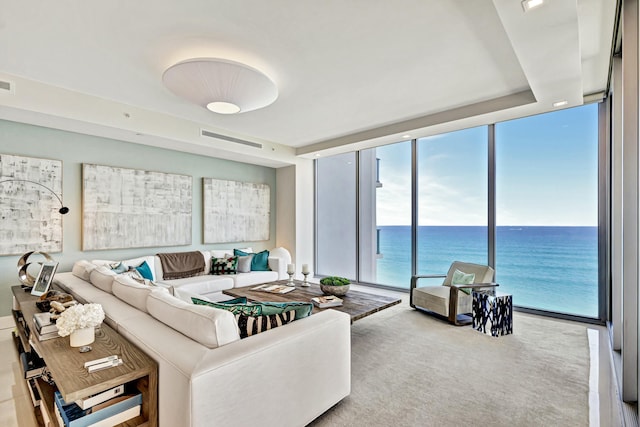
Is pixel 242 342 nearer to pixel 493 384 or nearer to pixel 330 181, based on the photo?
pixel 493 384

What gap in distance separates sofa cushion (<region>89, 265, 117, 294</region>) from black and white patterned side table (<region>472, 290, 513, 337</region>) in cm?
376

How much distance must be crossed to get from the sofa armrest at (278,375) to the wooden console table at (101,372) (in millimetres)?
315

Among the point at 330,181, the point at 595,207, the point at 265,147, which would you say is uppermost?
the point at 265,147

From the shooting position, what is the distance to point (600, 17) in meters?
2.42

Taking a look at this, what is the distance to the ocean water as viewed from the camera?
4055mm

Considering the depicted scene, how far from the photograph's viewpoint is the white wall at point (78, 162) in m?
3.72

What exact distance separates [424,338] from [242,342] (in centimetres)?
245

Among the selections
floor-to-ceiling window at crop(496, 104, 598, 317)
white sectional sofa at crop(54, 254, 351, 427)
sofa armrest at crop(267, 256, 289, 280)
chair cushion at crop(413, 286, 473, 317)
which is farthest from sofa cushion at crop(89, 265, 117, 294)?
floor-to-ceiling window at crop(496, 104, 598, 317)

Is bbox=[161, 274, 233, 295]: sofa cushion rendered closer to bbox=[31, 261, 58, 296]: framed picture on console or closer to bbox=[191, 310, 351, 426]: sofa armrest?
bbox=[31, 261, 58, 296]: framed picture on console

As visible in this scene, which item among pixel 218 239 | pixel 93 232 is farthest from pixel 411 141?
pixel 93 232

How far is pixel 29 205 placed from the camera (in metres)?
3.80

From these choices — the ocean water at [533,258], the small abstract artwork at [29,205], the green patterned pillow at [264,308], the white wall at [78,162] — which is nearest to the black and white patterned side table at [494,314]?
the ocean water at [533,258]

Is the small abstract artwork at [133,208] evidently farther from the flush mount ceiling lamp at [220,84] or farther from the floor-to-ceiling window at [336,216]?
the floor-to-ceiling window at [336,216]

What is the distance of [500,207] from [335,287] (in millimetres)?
2843
